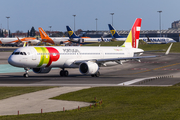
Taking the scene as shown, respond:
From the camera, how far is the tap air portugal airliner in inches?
1708

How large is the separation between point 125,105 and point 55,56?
22.0 metres

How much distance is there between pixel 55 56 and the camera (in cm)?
4506

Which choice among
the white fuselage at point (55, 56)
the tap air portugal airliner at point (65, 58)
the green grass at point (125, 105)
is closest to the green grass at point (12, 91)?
the green grass at point (125, 105)

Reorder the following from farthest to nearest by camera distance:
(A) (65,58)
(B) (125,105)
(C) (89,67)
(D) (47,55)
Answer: (A) (65,58)
(C) (89,67)
(D) (47,55)
(B) (125,105)

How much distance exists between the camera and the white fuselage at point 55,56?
142ft

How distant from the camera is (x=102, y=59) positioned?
1887 inches

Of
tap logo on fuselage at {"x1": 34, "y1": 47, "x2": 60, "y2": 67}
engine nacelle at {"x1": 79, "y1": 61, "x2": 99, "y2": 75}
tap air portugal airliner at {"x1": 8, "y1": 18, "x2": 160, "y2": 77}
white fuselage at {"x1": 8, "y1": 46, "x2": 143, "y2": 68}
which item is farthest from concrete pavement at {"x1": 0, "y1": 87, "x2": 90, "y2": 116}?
engine nacelle at {"x1": 79, "y1": 61, "x2": 99, "y2": 75}

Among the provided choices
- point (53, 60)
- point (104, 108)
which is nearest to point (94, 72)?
point (53, 60)

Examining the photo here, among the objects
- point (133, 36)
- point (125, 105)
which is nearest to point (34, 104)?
point (125, 105)

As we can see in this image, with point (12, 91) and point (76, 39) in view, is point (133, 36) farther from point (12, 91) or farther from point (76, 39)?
point (76, 39)

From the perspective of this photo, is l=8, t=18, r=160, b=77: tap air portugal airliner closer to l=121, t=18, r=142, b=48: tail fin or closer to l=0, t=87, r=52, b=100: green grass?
l=121, t=18, r=142, b=48: tail fin

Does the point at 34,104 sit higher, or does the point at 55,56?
the point at 55,56

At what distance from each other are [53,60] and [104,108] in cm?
2232

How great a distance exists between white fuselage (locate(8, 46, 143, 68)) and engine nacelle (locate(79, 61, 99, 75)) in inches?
69.8
